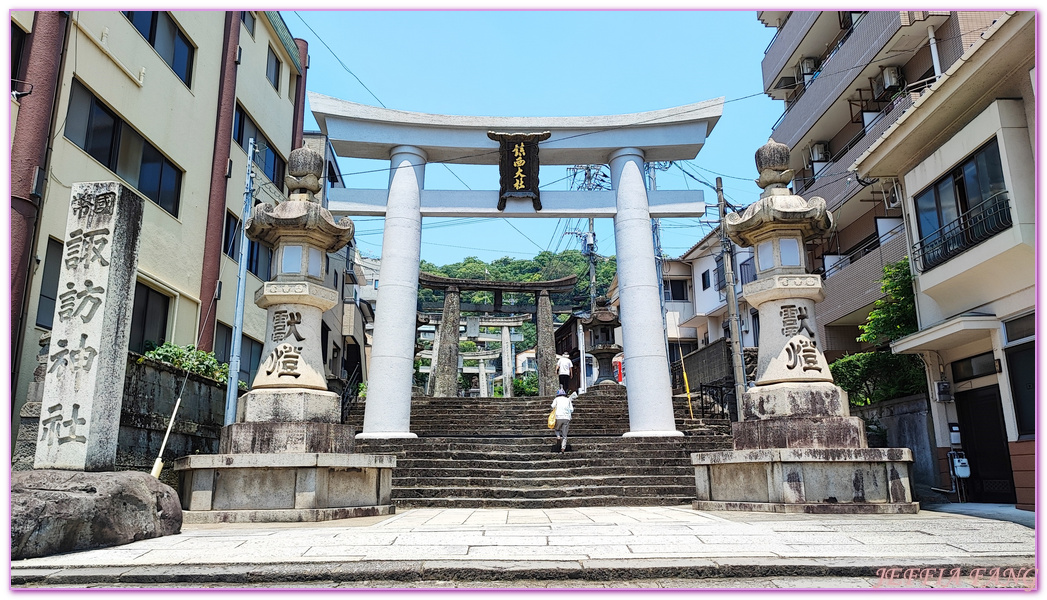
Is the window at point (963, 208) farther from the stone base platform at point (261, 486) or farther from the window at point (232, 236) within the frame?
the window at point (232, 236)

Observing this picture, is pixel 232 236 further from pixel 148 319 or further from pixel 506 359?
pixel 506 359

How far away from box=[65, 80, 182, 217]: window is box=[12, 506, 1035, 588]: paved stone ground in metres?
8.68

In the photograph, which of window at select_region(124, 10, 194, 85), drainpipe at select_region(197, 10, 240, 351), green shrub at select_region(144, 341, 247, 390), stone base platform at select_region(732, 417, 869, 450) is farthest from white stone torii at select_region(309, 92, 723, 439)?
stone base platform at select_region(732, 417, 869, 450)

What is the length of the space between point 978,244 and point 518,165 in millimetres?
8340

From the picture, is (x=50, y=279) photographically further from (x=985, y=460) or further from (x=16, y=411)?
(x=985, y=460)

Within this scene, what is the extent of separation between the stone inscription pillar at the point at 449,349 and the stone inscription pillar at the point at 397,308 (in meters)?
12.0

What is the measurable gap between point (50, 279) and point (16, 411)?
214 cm

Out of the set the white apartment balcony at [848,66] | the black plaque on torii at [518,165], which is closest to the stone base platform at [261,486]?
the black plaque on torii at [518,165]

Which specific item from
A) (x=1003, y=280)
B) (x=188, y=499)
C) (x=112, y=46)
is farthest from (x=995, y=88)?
(x=112, y=46)

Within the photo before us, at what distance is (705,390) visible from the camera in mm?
19375

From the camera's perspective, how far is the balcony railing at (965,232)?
33.4ft

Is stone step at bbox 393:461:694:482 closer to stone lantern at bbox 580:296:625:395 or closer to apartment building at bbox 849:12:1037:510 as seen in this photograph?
apartment building at bbox 849:12:1037:510

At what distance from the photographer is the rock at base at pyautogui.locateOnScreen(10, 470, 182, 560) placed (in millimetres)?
5008

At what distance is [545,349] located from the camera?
2627cm
